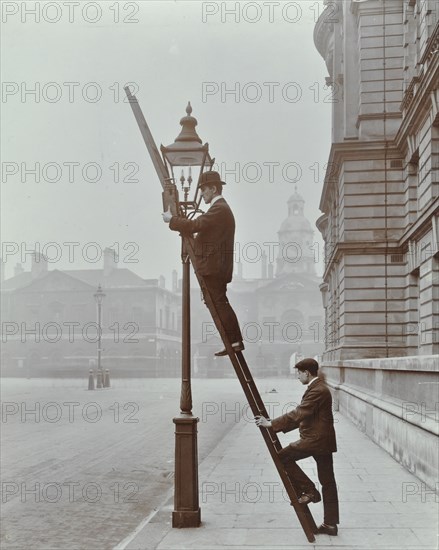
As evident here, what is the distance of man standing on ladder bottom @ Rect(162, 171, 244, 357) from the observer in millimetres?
6109

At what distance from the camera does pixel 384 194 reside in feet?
68.3

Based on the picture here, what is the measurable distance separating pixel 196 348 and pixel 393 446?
72.4m

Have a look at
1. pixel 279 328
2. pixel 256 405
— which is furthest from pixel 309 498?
pixel 279 328

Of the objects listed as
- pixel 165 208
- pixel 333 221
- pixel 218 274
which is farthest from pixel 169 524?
pixel 333 221

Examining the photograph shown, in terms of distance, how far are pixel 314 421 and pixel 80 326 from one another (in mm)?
73216

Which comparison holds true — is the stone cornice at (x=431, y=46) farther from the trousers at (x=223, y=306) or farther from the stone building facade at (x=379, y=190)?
the trousers at (x=223, y=306)

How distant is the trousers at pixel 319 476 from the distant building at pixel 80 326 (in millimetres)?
66081

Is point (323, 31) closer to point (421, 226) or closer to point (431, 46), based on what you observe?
point (431, 46)

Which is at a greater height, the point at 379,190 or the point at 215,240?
the point at 379,190

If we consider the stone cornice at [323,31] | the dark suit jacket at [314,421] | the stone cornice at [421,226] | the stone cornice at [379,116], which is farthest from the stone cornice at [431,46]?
the dark suit jacket at [314,421]

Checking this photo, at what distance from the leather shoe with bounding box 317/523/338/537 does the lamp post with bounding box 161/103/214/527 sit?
1.23 m

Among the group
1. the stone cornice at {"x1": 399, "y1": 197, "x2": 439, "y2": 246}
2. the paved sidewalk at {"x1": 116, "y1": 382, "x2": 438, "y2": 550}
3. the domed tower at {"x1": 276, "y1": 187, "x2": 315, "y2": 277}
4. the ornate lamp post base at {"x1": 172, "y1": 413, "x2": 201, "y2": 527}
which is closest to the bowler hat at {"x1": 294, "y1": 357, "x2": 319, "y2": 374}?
the ornate lamp post base at {"x1": 172, "y1": 413, "x2": 201, "y2": 527}

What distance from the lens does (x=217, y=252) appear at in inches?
241

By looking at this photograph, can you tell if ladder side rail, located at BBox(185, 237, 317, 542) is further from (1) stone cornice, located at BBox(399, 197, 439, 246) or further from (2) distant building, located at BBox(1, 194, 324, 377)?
(2) distant building, located at BBox(1, 194, 324, 377)
